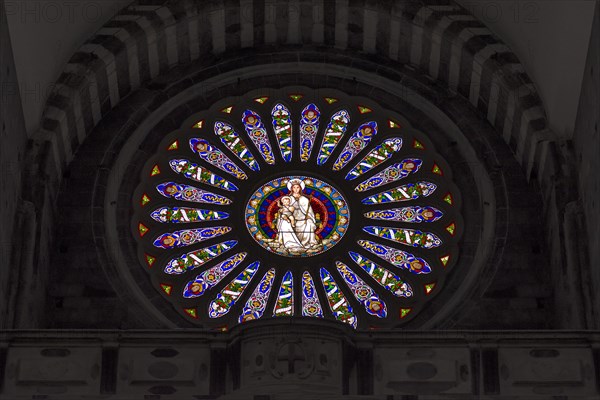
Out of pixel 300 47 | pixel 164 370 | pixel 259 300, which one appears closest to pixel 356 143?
pixel 300 47

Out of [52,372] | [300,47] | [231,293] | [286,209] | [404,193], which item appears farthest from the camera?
[300,47]

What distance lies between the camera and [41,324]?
23609 mm

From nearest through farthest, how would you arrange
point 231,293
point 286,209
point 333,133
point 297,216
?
1. point 231,293
2. point 297,216
3. point 286,209
4. point 333,133

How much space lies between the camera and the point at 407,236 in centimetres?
2484

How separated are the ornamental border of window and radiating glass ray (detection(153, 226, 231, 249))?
0.01 m

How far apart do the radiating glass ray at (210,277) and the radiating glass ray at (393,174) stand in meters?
2.19

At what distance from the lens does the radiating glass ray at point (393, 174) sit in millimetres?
25344

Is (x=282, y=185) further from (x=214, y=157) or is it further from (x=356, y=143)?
(x=356, y=143)

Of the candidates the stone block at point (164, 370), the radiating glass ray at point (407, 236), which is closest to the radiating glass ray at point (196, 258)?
the radiating glass ray at point (407, 236)

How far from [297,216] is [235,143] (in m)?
1.67

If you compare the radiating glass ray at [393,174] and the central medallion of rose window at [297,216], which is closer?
the central medallion of rose window at [297,216]

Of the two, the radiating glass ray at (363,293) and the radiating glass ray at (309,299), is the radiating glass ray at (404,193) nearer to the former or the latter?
the radiating glass ray at (363,293)

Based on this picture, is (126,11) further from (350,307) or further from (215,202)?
(350,307)

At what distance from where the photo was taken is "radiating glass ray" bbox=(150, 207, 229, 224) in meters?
25.0
